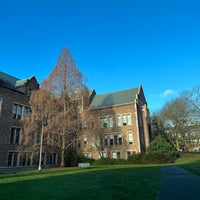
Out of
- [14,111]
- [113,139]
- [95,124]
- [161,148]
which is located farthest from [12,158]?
[161,148]

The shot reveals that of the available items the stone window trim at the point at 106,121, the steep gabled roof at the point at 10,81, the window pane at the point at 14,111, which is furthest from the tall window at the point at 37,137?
the stone window trim at the point at 106,121

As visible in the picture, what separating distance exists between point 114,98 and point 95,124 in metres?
14.7

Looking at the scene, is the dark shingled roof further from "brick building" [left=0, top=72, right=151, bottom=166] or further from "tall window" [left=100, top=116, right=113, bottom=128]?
"tall window" [left=100, top=116, right=113, bottom=128]

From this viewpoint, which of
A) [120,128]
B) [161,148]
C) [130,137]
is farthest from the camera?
[120,128]

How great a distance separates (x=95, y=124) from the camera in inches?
1182

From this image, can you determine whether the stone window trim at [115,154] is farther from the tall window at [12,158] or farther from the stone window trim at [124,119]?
the tall window at [12,158]

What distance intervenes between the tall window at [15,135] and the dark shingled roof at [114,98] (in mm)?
16963

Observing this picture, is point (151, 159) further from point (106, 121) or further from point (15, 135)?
point (15, 135)

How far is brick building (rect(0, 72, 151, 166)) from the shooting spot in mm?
27094

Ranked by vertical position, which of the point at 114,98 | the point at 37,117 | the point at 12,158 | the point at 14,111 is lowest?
the point at 12,158

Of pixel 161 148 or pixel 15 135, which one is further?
pixel 161 148

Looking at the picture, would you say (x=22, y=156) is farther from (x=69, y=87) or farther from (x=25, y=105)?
(x=69, y=87)

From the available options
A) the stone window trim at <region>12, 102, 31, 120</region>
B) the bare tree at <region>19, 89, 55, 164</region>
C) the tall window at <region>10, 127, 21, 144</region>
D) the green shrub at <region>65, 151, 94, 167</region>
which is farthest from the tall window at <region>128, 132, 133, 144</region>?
the tall window at <region>10, 127, 21, 144</region>

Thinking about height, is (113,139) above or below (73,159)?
above
